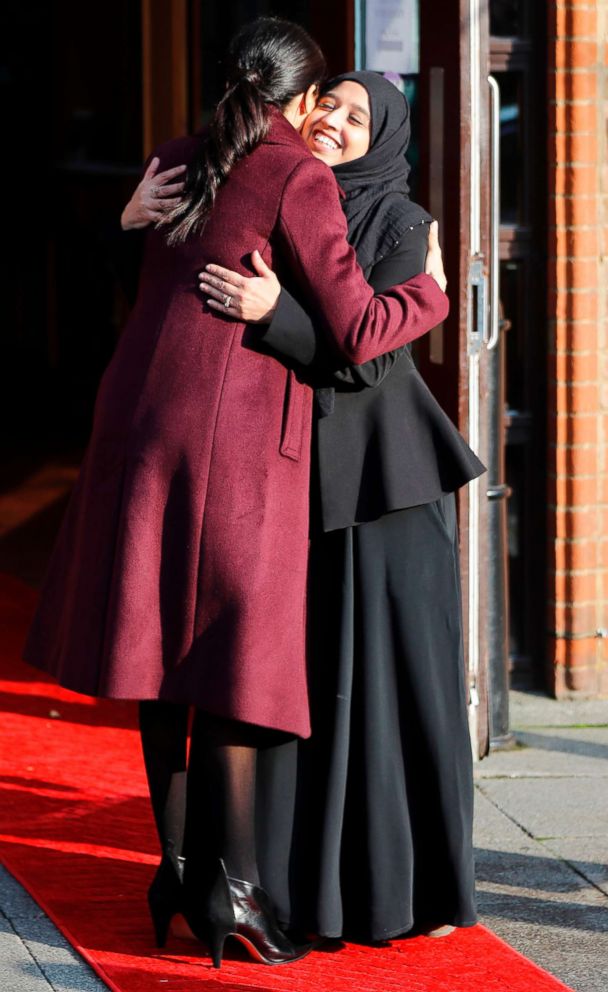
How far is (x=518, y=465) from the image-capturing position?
5.45 metres

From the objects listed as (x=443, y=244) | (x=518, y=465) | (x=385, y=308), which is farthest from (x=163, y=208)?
(x=518, y=465)

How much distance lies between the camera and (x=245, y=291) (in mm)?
3029

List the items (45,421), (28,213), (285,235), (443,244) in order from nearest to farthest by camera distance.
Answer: (285,235) < (443,244) < (45,421) < (28,213)

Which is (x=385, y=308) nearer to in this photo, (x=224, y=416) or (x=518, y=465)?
(x=224, y=416)

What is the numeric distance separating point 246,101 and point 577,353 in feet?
8.00

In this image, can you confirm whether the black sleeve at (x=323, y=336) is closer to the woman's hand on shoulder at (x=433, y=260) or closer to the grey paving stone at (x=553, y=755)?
the woman's hand on shoulder at (x=433, y=260)

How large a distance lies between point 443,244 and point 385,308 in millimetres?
1590

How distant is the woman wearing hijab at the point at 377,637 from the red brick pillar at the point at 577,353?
193 cm

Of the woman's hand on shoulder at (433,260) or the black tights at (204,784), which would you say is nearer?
the black tights at (204,784)

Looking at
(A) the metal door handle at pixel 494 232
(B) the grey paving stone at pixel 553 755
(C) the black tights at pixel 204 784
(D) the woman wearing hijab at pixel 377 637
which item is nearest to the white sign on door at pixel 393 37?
(A) the metal door handle at pixel 494 232

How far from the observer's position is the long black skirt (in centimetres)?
331

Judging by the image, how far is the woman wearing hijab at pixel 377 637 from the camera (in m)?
3.23

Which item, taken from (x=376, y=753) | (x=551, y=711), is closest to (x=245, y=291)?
(x=376, y=753)

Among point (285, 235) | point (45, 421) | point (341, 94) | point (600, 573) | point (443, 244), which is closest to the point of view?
point (285, 235)
